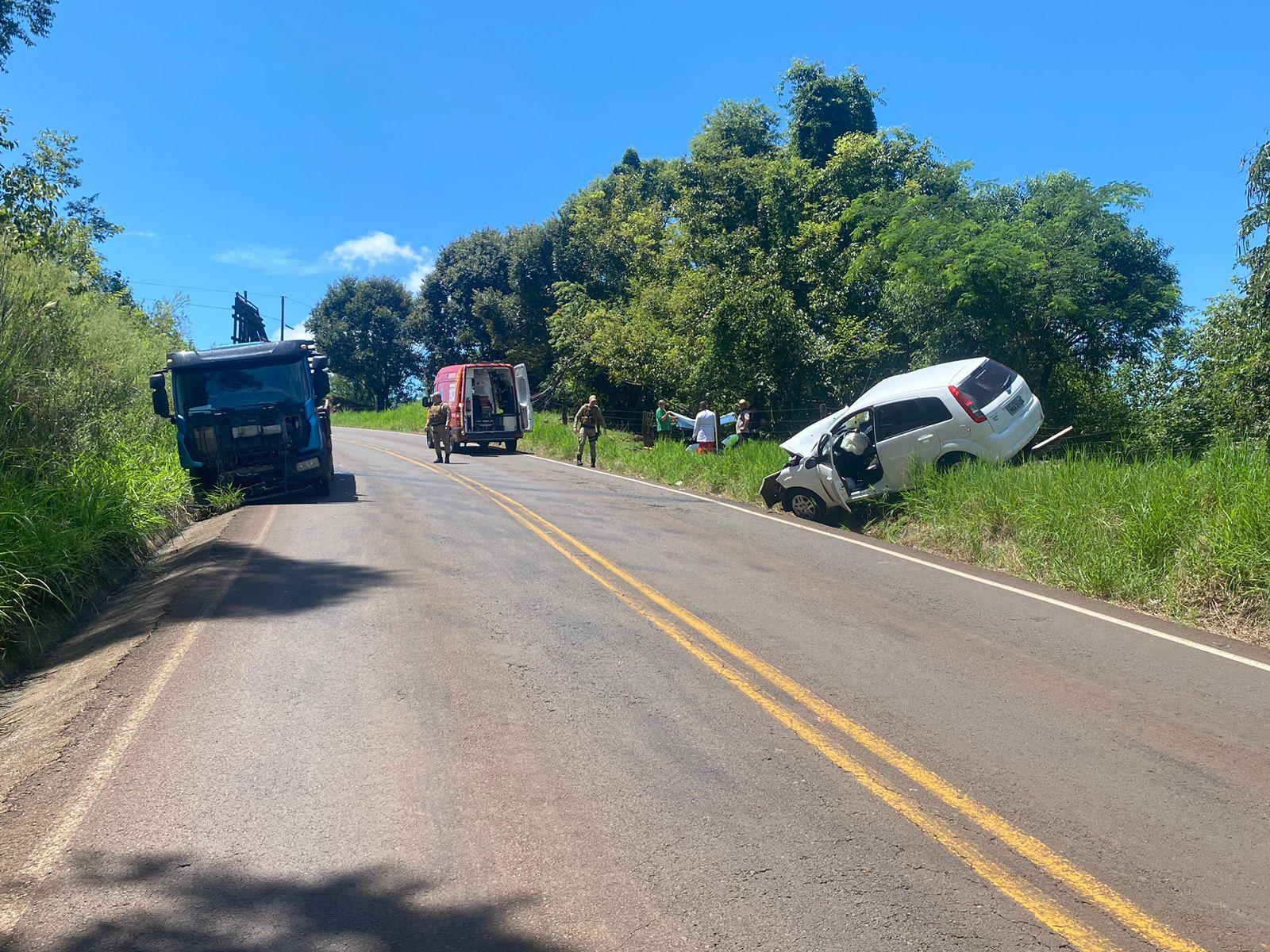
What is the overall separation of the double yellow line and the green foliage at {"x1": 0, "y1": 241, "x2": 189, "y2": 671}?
16.9 feet

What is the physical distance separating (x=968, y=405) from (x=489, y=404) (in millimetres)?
19941

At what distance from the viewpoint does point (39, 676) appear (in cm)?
718

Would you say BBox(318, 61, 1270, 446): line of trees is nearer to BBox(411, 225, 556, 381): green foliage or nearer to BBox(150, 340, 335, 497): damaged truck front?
BBox(411, 225, 556, 381): green foliage

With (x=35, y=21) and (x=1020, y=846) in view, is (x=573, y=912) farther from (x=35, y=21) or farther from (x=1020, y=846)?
(x=35, y=21)

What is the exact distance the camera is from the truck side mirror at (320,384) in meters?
16.6

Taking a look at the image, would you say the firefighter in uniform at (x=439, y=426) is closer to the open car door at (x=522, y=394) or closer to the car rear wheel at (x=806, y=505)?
the open car door at (x=522, y=394)

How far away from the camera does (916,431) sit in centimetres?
1384

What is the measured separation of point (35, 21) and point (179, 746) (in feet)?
47.8

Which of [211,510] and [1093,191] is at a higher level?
[1093,191]

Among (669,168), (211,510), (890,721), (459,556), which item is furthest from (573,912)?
(669,168)

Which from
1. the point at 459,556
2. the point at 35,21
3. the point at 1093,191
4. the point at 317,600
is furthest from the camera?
the point at 1093,191

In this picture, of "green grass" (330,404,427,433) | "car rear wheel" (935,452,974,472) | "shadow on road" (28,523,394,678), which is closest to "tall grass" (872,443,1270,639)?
"car rear wheel" (935,452,974,472)

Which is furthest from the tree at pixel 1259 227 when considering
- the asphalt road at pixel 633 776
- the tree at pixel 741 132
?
the tree at pixel 741 132

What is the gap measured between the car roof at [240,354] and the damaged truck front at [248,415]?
0.04ft
